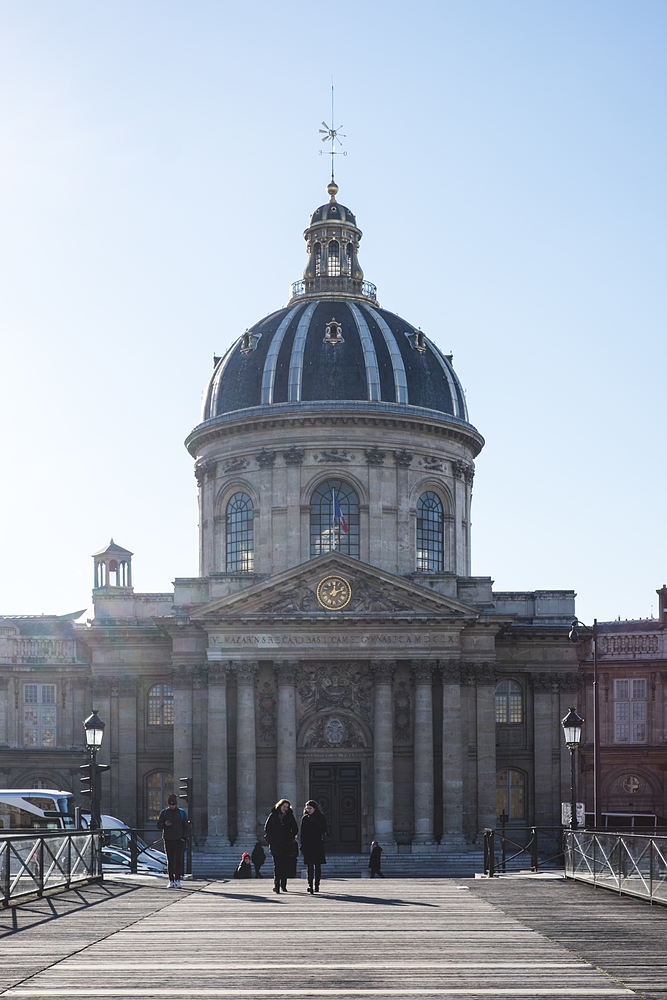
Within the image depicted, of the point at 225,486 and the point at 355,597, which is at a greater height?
the point at 225,486

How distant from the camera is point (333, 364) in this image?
62.2 meters

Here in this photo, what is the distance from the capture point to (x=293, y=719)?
54.4 metres

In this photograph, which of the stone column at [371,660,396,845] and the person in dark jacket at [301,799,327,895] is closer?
the person in dark jacket at [301,799,327,895]

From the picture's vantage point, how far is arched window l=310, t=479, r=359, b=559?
200 feet

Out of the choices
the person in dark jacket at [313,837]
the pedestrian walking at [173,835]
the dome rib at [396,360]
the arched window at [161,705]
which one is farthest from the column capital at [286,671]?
the person in dark jacket at [313,837]

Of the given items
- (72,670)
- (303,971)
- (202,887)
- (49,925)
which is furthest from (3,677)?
(303,971)

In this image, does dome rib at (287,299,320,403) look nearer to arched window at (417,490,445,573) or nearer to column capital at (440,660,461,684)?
arched window at (417,490,445,573)

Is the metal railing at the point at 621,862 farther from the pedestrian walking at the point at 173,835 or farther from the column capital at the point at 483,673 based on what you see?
the column capital at the point at 483,673

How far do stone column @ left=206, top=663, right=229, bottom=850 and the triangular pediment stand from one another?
2606 mm

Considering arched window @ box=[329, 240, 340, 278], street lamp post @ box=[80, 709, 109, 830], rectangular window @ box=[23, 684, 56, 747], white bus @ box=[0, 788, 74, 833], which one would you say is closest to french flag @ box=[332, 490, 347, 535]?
arched window @ box=[329, 240, 340, 278]

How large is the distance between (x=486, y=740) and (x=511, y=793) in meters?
4.24

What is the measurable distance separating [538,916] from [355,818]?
3512 cm

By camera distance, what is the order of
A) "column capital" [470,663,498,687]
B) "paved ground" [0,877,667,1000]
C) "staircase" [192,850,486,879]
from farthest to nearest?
1. "column capital" [470,663,498,687]
2. "staircase" [192,850,486,879]
3. "paved ground" [0,877,667,1000]

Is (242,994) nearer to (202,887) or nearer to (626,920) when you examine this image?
→ (626,920)
